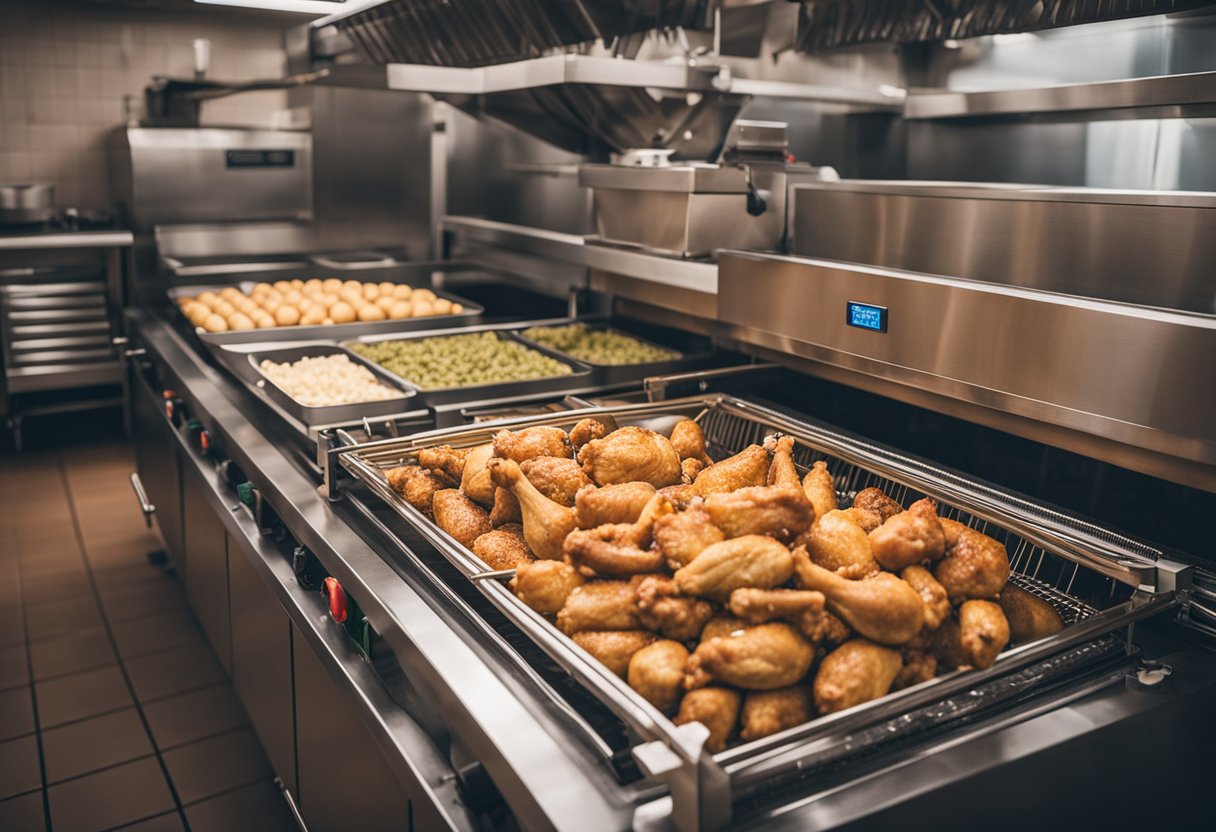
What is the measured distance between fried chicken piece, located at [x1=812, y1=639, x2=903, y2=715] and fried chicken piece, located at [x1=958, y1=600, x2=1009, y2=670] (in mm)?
84

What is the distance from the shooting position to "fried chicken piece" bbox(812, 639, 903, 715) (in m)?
1.05

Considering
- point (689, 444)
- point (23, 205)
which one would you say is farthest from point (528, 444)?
point (23, 205)

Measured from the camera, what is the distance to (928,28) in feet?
8.36

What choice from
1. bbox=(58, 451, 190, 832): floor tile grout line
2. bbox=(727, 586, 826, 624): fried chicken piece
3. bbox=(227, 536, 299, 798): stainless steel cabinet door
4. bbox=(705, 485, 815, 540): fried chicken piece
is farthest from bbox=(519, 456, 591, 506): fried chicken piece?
bbox=(58, 451, 190, 832): floor tile grout line

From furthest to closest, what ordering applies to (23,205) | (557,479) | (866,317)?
(23,205), (866,317), (557,479)

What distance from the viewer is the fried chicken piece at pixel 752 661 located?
Result: 41.2 inches

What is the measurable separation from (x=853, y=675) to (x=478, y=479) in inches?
28.1

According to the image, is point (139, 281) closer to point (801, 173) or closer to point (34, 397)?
point (34, 397)

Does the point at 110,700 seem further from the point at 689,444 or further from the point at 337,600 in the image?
the point at 689,444

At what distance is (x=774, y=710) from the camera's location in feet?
3.46

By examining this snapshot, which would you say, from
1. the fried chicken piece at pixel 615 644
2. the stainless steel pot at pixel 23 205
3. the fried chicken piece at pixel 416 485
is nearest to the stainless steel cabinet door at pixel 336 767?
the fried chicken piece at pixel 416 485

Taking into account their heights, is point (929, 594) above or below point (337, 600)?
above

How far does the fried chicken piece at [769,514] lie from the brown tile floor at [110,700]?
5.51 feet

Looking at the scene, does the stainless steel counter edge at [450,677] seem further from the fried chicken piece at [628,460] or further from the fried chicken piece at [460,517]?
the fried chicken piece at [628,460]
